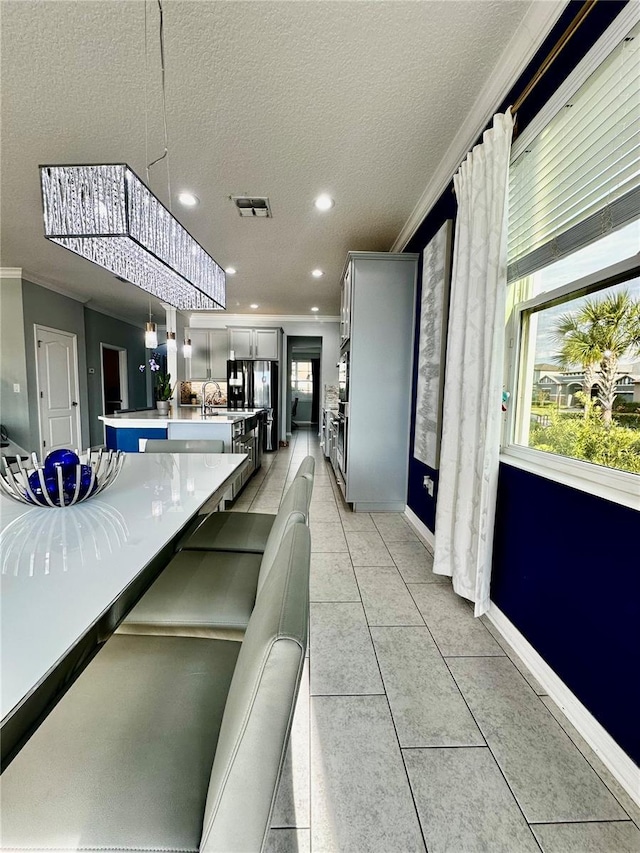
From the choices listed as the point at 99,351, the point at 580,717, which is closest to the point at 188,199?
the point at 580,717

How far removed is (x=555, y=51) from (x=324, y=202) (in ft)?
6.01

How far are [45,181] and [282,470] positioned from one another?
422 cm

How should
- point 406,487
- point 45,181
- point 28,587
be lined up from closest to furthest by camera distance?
1. point 28,587
2. point 45,181
3. point 406,487

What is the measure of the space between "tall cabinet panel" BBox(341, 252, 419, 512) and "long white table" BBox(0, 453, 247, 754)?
1977 mm

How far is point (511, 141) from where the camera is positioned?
5.48 feet

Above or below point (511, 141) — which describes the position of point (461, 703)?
below

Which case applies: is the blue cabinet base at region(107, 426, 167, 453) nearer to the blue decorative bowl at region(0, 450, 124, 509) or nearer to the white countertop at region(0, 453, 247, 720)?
the white countertop at region(0, 453, 247, 720)

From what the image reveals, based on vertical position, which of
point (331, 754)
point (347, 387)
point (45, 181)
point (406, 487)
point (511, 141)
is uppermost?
point (511, 141)

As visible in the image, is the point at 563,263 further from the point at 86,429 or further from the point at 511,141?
the point at 86,429

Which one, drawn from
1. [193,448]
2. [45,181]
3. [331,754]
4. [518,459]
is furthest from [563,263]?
[193,448]

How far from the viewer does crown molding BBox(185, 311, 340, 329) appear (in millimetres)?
7227

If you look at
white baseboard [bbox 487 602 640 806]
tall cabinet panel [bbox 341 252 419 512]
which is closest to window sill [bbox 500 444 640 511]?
white baseboard [bbox 487 602 640 806]

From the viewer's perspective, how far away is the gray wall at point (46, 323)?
16.5 feet

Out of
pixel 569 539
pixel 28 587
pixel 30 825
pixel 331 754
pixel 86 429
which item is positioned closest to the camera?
pixel 30 825
